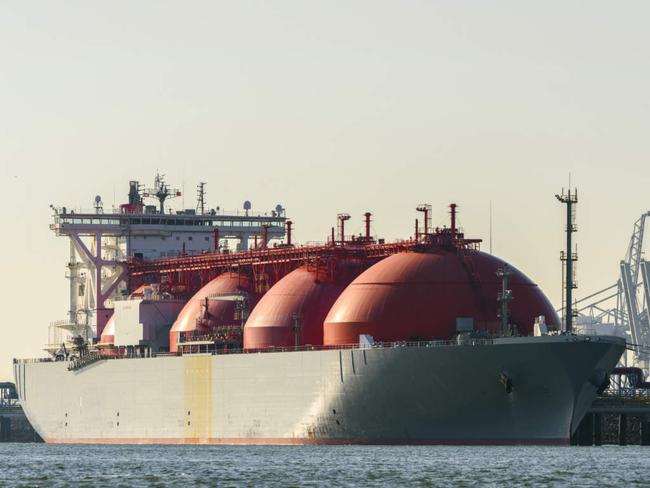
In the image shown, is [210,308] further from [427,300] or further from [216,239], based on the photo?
[427,300]

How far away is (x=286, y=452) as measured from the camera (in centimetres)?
9288

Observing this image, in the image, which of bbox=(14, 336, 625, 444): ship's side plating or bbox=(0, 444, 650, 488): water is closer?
bbox=(0, 444, 650, 488): water

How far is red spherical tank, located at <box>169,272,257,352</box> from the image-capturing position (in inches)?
4250

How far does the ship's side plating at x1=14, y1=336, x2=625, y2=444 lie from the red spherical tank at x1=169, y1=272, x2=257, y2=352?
1.77m

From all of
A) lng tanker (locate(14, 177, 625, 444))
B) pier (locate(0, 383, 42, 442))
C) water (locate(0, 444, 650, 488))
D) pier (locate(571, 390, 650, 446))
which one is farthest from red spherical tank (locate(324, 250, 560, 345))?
pier (locate(0, 383, 42, 442))

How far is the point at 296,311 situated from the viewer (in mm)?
101125

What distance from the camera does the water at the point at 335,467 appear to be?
7312 cm


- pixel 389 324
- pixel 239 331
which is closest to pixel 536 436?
pixel 389 324

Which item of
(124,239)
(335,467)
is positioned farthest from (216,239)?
(335,467)

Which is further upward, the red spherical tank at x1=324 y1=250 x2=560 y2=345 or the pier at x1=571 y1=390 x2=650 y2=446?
the red spherical tank at x1=324 y1=250 x2=560 y2=345

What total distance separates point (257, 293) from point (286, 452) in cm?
1881

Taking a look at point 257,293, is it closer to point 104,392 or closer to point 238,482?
point 104,392

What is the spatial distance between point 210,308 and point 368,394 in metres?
15.7

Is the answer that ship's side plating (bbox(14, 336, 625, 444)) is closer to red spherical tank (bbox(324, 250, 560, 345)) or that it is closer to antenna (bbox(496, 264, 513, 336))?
red spherical tank (bbox(324, 250, 560, 345))
